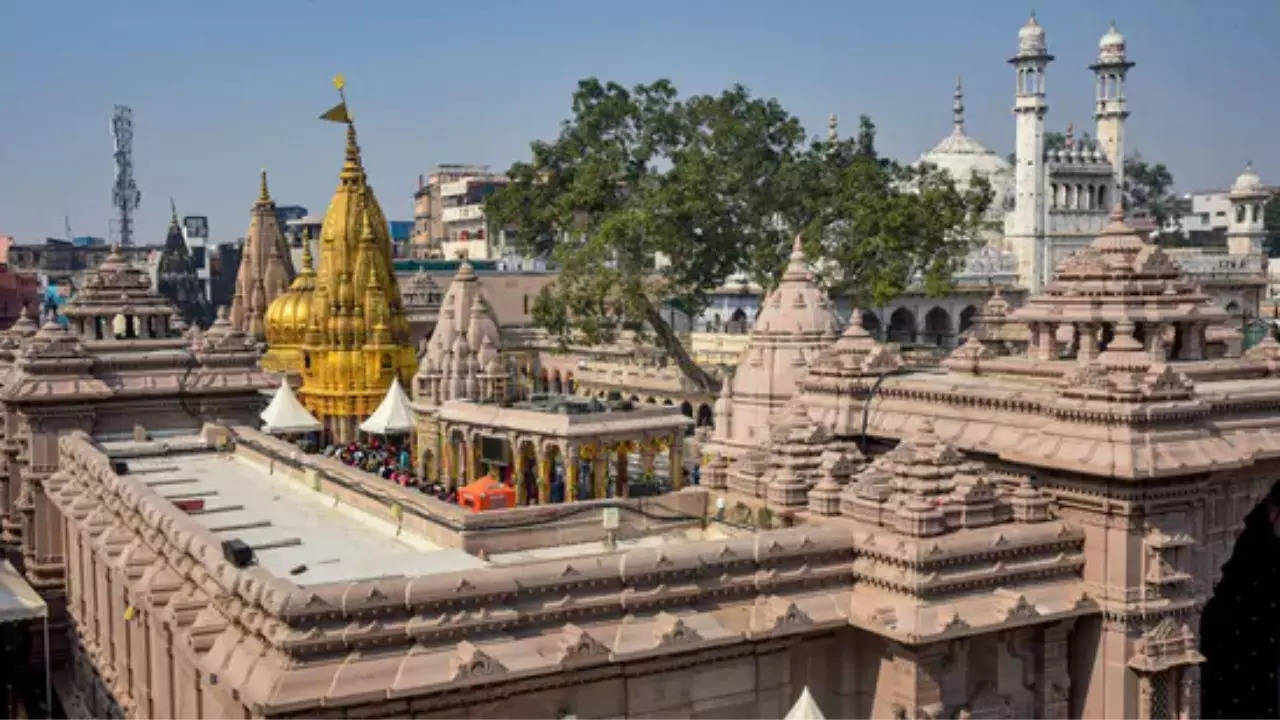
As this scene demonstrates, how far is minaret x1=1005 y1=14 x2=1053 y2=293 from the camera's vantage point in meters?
63.0

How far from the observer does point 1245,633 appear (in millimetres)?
16453

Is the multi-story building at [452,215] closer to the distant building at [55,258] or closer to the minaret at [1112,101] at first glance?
the distant building at [55,258]

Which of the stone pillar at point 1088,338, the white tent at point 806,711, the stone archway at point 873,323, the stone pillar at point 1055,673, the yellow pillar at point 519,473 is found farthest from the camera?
the stone archway at point 873,323

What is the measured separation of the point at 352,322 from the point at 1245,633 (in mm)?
28665

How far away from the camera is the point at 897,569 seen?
1316cm

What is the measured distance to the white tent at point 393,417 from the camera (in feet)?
117

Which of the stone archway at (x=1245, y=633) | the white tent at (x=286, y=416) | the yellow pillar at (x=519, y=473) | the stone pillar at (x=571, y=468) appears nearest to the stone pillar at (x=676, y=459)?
the stone pillar at (x=571, y=468)

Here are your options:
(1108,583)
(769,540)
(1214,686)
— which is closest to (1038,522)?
(1108,583)

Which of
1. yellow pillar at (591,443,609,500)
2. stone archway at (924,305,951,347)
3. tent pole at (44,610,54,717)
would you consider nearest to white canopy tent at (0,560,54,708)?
tent pole at (44,610,54,717)

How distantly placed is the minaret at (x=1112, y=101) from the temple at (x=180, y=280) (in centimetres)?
4948

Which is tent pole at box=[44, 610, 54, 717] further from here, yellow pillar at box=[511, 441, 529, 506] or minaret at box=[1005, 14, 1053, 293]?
minaret at box=[1005, 14, 1053, 293]

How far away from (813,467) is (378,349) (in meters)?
25.7

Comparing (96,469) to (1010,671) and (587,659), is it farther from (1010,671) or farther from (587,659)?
(1010,671)

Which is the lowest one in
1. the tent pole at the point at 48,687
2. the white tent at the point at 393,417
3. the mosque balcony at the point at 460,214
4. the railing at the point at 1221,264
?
the tent pole at the point at 48,687
